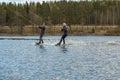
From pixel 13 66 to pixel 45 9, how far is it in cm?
12885

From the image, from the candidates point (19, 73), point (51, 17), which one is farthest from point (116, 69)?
point (51, 17)

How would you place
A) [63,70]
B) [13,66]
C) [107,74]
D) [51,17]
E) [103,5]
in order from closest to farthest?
[107,74] → [63,70] → [13,66] → [51,17] → [103,5]

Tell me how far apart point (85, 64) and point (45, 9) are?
419 ft

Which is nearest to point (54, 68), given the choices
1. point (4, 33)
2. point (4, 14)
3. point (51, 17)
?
point (4, 33)

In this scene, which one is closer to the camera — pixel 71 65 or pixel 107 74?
pixel 107 74

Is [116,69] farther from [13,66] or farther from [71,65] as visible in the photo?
[13,66]

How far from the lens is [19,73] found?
66.4ft

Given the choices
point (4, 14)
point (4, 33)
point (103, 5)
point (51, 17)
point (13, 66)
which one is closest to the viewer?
point (13, 66)

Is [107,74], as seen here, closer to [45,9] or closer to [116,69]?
[116,69]

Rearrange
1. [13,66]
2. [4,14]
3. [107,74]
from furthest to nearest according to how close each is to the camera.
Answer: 1. [4,14]
2. [13,66]
3. [107,74]

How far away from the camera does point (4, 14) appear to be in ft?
406

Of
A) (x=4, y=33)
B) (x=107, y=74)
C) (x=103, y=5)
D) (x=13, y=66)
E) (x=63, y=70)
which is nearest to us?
(x=107, y=74)

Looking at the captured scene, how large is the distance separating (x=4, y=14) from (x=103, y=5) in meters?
48.0

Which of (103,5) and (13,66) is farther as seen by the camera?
(103,5)
